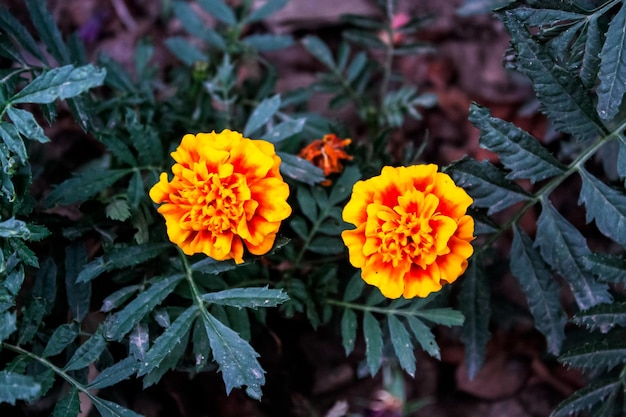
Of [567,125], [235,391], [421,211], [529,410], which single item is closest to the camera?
[421,211]

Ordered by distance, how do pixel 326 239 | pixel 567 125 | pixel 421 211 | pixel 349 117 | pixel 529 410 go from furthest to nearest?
pixel 349 117 < pixel 529 410 < pixel 326 239 < pixel 567 125 < pixel 421 211

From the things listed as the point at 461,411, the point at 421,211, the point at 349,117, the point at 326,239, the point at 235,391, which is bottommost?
the point at 461,411

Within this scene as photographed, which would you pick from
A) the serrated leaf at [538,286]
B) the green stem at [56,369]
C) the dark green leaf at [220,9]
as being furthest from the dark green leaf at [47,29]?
the serrated leaf at [538,286]

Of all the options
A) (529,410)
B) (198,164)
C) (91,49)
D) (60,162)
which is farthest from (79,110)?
(529,410)

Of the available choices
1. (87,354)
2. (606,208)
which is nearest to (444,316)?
(606,208)

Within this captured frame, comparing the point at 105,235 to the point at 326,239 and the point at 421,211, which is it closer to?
the point at 326,239

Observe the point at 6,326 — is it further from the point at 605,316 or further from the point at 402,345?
the point at 605,316

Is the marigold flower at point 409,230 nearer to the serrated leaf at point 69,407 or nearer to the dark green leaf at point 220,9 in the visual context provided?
the serrated leaf at point 69,407

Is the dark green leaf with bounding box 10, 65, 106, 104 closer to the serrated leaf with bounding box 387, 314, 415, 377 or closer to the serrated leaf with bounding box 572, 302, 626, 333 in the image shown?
the serrated leaf with bounding box 387, 314, 415, 377
